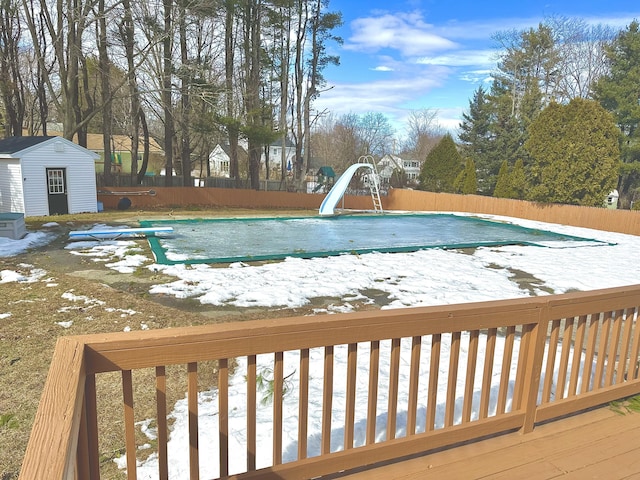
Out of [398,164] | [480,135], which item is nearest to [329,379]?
[480,135]

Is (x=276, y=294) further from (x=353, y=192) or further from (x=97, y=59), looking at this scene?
(x=353, y=192)

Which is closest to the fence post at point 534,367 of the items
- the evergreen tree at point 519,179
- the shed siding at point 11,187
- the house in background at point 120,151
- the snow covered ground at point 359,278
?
the snow covered ground at point 359,278

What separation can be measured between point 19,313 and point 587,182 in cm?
1682

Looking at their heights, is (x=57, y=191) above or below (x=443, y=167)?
below

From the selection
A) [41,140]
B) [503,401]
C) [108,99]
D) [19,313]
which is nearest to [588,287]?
[503,401]

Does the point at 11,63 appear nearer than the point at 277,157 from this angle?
Yes

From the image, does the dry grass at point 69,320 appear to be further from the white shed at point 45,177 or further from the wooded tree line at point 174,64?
the wooded tree line at point 174,64

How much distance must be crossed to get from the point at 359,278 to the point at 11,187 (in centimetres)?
1323

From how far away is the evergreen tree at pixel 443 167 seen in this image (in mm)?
24406

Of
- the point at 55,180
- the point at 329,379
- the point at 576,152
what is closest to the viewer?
A: the point at 329,379

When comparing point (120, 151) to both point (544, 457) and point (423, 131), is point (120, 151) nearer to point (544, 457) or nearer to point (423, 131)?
point (423, 131)

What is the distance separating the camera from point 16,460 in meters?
2.44

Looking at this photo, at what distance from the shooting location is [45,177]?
1484 cm

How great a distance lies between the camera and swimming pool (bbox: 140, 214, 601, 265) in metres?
8.94
